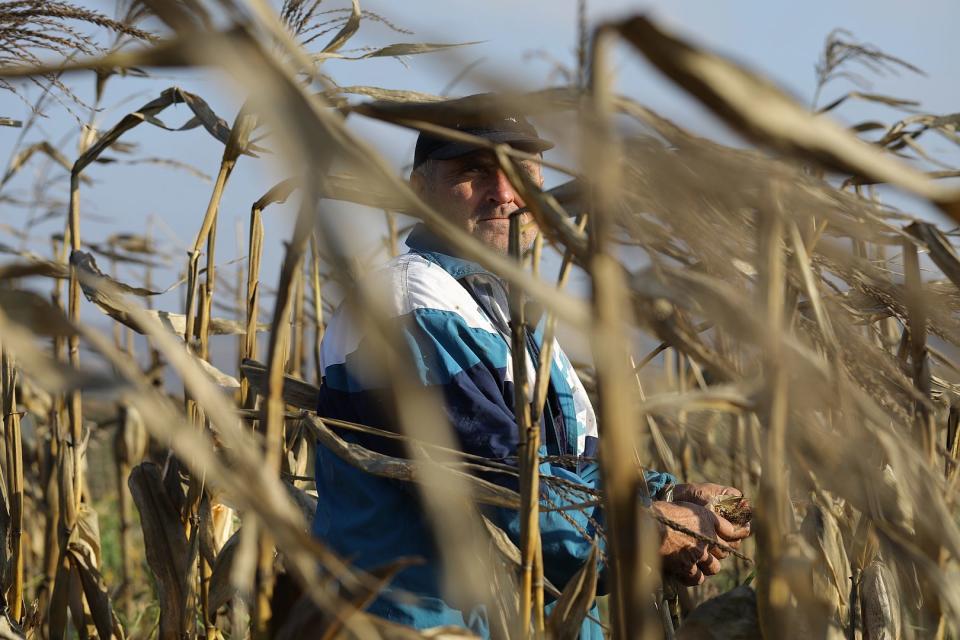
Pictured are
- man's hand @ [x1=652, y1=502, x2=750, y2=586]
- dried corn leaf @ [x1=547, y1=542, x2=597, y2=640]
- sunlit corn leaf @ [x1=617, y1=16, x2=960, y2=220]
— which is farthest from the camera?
man's hand @ [x1=652, y1=502, x2=750, y2=586]

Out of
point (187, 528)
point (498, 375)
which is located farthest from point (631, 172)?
point (187, 528)

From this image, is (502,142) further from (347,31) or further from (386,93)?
(386,93)

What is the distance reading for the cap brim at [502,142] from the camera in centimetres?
217

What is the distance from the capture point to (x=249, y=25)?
76 centimetres

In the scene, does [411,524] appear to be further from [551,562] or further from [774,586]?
[774,586]

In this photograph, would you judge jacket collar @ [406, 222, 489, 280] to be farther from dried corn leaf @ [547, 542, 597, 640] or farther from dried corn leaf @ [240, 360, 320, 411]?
dried corn leaf @ [547, 542, 597, 640]

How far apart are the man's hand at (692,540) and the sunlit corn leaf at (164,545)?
974 millimetres

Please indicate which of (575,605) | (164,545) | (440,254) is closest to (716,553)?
(575,605)

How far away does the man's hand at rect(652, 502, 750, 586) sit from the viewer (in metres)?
1.73

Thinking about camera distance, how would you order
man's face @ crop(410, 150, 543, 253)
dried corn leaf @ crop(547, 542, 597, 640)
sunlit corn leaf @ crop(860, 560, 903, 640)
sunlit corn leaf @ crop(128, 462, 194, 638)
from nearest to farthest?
1. dried corn leaf @ crop(547, 542, 597, 640)
2. sunlit corn leaf @ crop(860, 560, 903, 640)
3. sunlit corn leaf @ crop(128, 462, 194, 638)
4. man's face @ crop(410, 150, 543, 253)

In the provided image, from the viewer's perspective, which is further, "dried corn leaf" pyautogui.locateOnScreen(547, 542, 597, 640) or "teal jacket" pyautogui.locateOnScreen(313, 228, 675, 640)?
"teal jacket" pyautogui.locateOnScreen(313, 228, 675, 640)

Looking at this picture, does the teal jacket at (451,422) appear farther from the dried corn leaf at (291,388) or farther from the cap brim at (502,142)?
the cap brim at (502,142)

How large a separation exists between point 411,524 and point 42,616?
127cm

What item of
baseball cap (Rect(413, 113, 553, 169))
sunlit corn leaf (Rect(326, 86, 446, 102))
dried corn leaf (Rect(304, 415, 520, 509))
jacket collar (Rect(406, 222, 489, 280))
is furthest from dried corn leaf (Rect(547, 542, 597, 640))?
baseball cap (Rect(413, 113, 553, 169))
